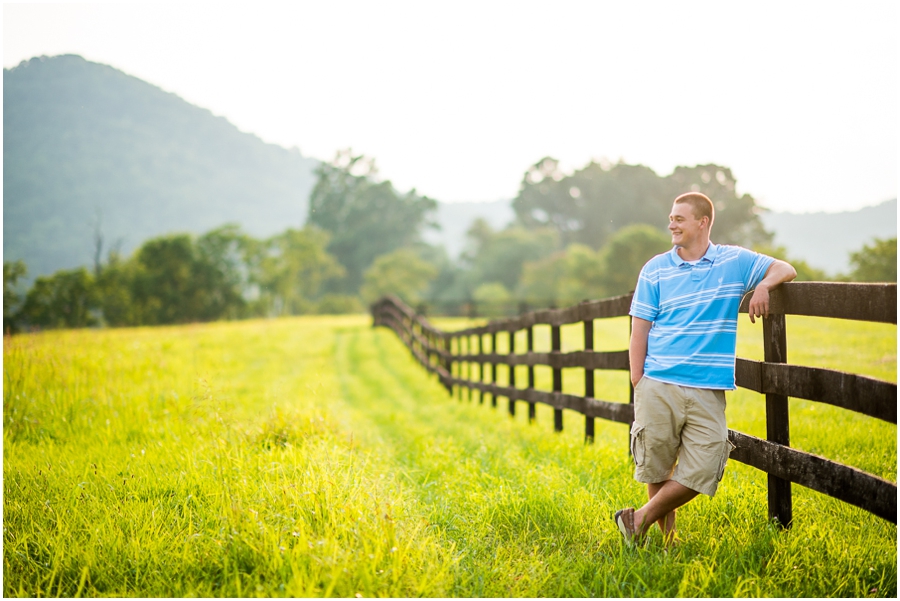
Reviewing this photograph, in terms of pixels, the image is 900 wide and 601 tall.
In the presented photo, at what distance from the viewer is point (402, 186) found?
3270 inches

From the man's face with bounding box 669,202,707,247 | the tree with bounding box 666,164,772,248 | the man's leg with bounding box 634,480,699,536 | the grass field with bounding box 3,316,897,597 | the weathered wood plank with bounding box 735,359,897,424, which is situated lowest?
the grass field with bounding box 3,316,897,597

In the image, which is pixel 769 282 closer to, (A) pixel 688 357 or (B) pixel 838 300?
(B) pixel 838 300

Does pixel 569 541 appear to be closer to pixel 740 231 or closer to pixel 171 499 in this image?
pixel 171 499

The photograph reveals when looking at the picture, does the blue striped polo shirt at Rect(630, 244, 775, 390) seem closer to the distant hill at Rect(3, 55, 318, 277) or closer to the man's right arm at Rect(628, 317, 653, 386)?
the man's right arm at Rect(628, 317, 653, 386)

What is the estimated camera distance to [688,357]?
284 cm

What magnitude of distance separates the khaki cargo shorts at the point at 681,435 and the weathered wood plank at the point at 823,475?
11.7 inches

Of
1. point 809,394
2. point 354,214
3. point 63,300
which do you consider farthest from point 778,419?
point 354,214

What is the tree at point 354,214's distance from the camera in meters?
80.5

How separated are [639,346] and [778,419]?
79cm

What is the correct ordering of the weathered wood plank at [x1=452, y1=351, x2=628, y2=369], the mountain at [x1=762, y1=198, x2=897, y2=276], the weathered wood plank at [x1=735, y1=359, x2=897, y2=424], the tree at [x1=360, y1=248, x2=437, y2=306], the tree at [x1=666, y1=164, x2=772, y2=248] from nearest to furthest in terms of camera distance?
the weathered wood plank at [x1=735, y1=359, x2=897, y2=424], the weathered wood plank at [x1=452, y1=351, x2=628, y2=369], the mountain at [x1=762, y1=198, x2=897, y2=276], the tree at [x1=666, y1=164, x2=772, y2=248], the tree at [x1=360, y1=248, x2=437, y2=306]

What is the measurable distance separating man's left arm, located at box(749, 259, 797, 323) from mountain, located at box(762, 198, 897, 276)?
4217 millimetres

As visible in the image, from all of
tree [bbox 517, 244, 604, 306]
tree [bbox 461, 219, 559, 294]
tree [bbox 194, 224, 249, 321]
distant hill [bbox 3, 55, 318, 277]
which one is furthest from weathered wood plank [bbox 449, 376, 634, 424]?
tree [bbox 461, 219, 559, 294]

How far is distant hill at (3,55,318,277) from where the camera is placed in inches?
461

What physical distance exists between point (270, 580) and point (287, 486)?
73cm
